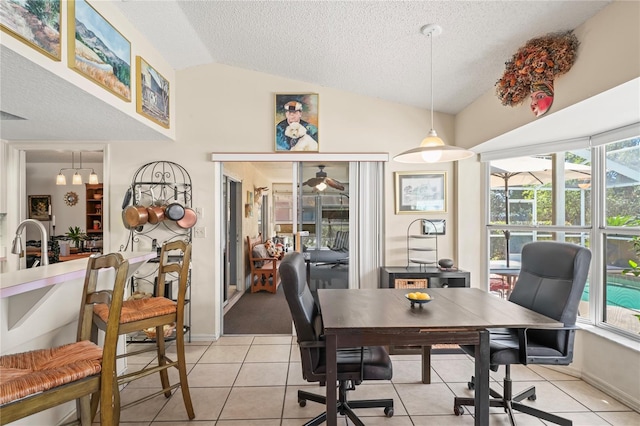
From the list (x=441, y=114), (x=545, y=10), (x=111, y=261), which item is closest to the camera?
(x=111, y=261)

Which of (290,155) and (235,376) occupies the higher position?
(290,155)

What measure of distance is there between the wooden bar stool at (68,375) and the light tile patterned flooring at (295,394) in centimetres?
105

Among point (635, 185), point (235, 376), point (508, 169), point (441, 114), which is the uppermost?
point (441, 114)

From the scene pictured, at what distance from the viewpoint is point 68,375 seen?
1188 mm

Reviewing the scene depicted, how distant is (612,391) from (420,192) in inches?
90.0

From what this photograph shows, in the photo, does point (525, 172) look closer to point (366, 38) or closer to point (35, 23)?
point (366, 38)

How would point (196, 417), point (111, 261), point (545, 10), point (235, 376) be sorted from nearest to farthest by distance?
point (111, 261)
point (545, 10)
point (196, 417)
point (235, 376)

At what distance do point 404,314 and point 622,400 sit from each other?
6.19 feet

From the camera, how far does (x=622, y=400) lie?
2.31 metres

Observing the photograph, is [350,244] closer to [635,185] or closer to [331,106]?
[331,106]

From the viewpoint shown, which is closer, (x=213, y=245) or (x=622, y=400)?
(x=622, y=400)

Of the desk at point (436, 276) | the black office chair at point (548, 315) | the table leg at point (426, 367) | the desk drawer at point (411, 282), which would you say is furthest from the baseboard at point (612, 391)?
the desk drawer at point (411, 282)

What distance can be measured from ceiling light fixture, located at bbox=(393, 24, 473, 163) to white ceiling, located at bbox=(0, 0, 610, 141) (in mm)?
68

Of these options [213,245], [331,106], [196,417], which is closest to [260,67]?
[331,106]
